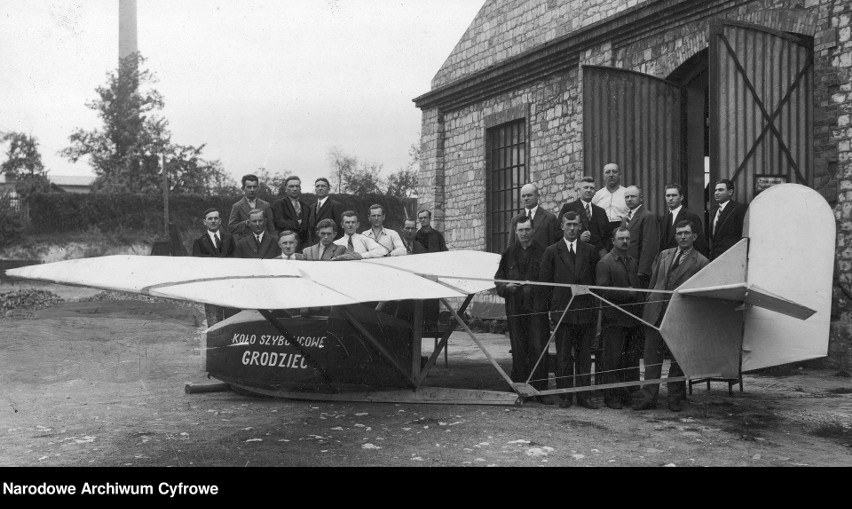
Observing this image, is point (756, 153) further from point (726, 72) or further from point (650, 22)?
point (650, 22)

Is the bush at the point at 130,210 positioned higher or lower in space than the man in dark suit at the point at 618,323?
higher

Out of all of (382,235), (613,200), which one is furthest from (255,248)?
(613,200)

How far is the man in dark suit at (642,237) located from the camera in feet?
25.6

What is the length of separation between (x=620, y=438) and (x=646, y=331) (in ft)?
5.29

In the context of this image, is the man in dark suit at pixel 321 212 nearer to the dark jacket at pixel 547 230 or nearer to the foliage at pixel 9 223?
the dark jacket at pixel 547 230

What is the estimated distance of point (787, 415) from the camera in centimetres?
649

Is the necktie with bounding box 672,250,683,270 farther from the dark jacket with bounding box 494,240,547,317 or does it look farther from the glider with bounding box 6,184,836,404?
the dark jacket with bounding box 494,240,547,317

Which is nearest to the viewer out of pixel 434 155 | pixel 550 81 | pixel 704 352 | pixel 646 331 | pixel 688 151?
pixel 704 352

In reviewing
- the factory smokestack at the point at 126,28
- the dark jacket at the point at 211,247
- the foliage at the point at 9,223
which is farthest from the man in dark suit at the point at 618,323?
the factory smokestack at the point at 126,28

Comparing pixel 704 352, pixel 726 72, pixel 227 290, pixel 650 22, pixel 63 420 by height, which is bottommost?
pixel 63 420

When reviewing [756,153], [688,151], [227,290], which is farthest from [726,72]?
[227,290]

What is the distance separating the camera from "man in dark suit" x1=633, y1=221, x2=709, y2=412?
6848mm

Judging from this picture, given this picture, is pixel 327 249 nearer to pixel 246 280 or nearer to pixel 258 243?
pixel 258 243

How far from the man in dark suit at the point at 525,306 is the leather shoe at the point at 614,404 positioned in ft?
2.13
